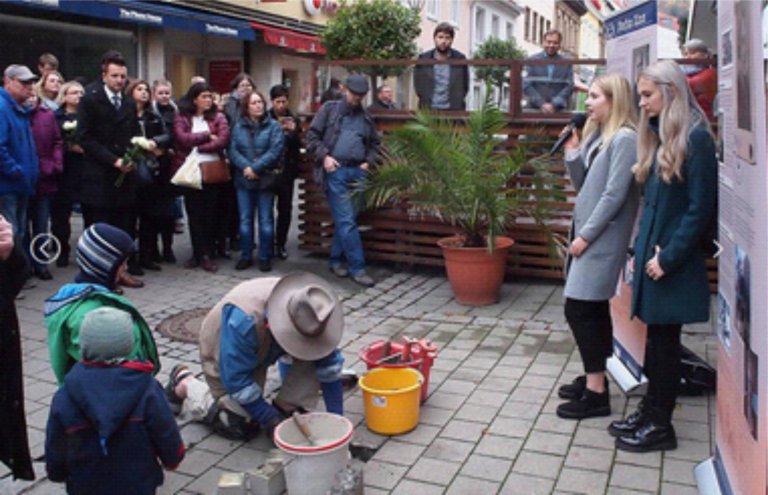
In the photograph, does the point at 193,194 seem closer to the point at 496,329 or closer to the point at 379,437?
the point at 496,329

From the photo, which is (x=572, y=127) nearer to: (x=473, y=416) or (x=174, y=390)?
(x=473, y=416)

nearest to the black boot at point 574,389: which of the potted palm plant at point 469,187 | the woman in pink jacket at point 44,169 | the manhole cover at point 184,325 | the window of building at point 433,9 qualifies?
the potted palm plant at point 469,187

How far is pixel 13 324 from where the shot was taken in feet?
11.5


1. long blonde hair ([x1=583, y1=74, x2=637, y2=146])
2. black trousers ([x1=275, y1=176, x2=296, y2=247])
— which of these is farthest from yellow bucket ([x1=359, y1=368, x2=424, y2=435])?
black trousers ([x1=275, y1=176, x2=296, y2=247])

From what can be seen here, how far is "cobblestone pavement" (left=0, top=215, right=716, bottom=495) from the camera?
4.03 metres

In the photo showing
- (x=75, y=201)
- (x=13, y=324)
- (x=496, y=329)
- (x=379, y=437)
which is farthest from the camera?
(x=75, y=201)

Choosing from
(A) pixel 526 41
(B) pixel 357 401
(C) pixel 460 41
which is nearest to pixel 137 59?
(B) pixel 357 401

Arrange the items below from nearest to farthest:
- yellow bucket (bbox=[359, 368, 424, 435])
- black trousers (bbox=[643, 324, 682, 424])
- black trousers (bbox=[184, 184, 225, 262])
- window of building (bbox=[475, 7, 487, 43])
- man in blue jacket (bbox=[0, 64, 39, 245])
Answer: black trousers (bbox=[643, 324, 682, 424]) → yellow bucket (bbox=[359, 368, 424, 435]) → man in blue jacket (bbox=[0, 64, 39, 245]) → black trousers (bbox=[184, 184, 225, 262]) → window of building (bbox=[475, 7, 487, 43])

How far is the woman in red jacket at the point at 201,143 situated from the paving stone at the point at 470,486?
482 cm

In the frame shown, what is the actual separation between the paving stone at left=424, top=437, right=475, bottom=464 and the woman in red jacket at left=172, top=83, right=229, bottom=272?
440 cm

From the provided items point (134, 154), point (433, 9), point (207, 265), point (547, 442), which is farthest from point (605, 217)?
point (433, 9)

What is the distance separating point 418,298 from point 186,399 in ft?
10.4

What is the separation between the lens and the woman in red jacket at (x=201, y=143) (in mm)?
8133

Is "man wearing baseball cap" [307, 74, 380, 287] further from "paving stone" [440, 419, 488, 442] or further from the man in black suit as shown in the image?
"paving stone" [440, 419, 488, 442]
